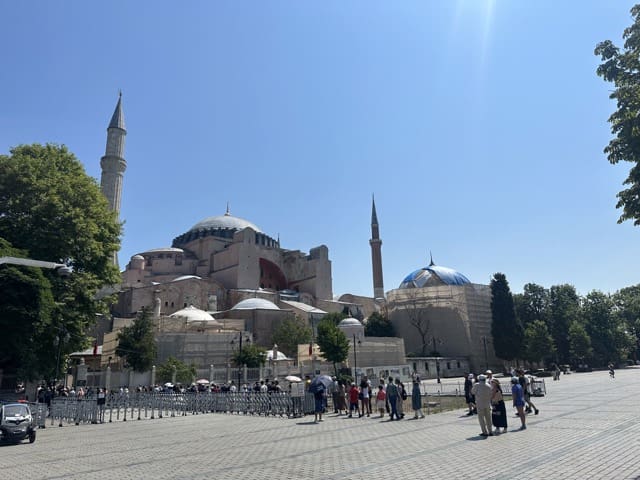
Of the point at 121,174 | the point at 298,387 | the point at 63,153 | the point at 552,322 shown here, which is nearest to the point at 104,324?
the point at 121,174

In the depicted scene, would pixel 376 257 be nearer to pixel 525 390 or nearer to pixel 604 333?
pixel 604 333

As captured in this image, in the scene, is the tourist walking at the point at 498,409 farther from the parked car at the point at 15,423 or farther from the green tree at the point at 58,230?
the green tree at the point at 58,230

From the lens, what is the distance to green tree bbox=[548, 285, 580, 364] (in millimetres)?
49844

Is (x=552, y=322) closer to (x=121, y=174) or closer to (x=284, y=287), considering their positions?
(x=284, y=287)

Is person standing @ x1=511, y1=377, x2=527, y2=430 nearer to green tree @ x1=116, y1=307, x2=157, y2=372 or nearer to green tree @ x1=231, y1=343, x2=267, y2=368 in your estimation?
green tree @ x1=231, y1=343, x2=267, y2=368

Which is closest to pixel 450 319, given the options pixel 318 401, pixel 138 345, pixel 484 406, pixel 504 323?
pixel 504 323

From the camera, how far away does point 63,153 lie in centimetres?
2127

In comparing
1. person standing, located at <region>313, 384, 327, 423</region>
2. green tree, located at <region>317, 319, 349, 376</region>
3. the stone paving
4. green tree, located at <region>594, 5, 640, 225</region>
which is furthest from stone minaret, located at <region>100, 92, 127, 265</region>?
green tree, located at <region>594, 5, 640, 225</region>

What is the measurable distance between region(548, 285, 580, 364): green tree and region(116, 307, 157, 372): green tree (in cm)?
4145

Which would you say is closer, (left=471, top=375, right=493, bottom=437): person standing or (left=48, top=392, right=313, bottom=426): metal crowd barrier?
(left=471, top=375, right=493, bottom=437): person standing

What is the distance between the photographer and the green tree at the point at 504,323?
43375 millimetres

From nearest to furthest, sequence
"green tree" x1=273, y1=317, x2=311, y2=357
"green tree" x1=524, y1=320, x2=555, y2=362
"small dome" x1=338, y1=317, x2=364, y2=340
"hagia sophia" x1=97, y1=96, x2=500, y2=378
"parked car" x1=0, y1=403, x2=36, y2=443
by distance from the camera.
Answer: "parked car" x1=0, y1=403, x2=36, y2=443 < "hagia sophia" x1=97, y1=96, x2=500, y2=378 < "green tree" x1=273, y1=317, x2=311, y2=357 < "small dome" x1=338, y1=317, x2=364, y2=340 < "green tree" x1=524, y1=320, x2=555, y2=362

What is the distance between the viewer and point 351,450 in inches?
309

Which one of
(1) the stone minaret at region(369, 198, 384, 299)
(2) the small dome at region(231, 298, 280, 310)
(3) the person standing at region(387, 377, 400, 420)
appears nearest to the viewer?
(3) the person standing at region(387, 377, 400, 420)
